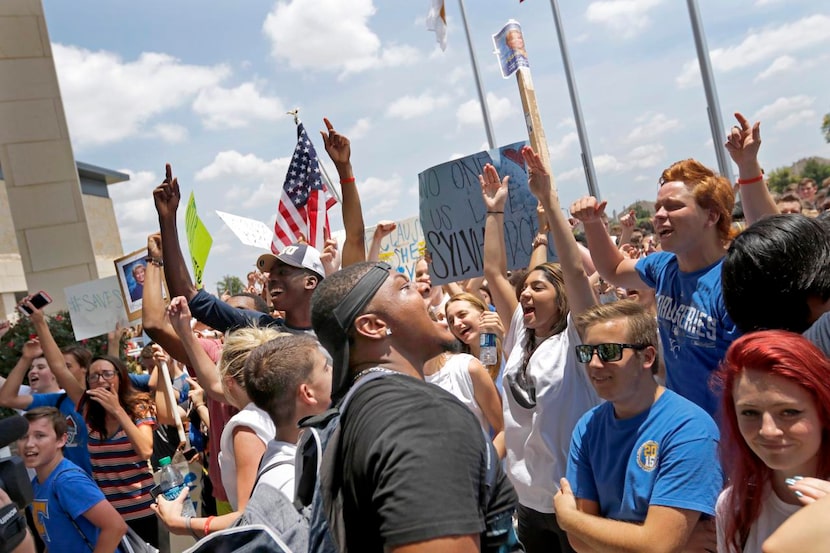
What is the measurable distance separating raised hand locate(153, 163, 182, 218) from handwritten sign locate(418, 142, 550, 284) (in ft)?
6.28

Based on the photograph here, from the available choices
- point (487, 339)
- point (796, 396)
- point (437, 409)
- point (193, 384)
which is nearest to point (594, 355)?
point (796, 396)

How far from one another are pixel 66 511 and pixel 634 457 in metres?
2.91

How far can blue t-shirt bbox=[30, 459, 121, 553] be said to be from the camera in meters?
3.75

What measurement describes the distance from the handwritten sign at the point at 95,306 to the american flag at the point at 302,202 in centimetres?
350

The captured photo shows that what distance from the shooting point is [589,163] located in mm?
14477

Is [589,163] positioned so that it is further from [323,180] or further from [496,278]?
[496,278]

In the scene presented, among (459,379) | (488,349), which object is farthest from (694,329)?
(488,349)

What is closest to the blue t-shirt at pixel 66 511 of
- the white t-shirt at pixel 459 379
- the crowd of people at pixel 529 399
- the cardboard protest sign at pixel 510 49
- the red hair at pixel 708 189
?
the crowd of people at pixel 529 399

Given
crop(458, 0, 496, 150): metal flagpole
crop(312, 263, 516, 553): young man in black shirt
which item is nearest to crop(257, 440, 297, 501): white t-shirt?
crop(312, 263, 516, 553): young man in black shirt

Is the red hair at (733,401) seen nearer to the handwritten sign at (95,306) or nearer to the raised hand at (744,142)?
the raised hand at (744,142)

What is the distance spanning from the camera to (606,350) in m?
2.68

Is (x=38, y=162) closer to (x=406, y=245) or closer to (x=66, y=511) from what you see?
(x=406, y=245)

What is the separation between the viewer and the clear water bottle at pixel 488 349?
432cm

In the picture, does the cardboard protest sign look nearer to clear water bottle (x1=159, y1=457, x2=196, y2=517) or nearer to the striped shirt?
the striped shirt
